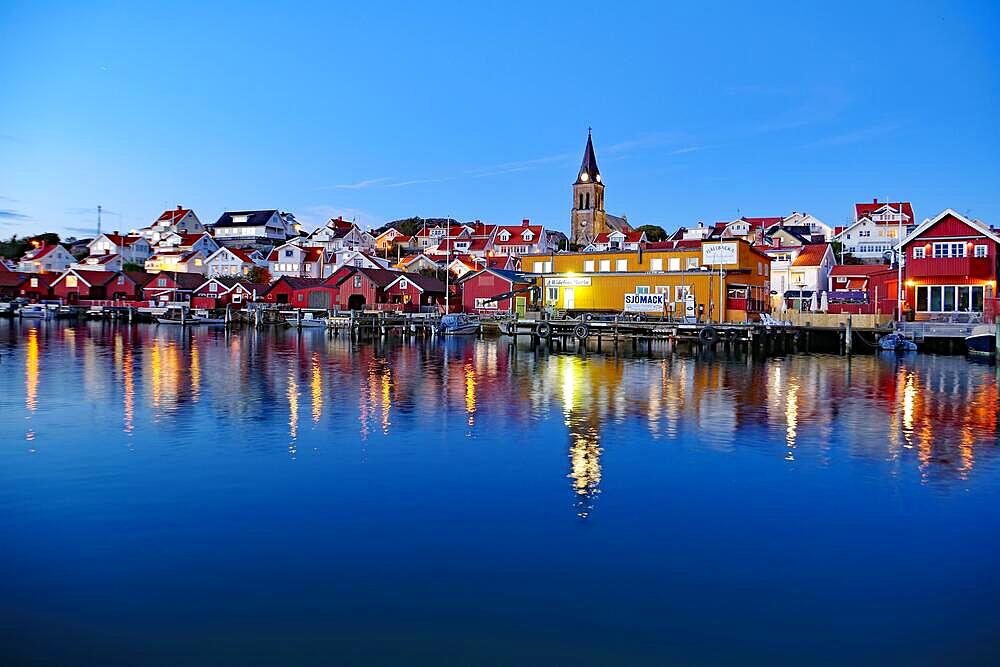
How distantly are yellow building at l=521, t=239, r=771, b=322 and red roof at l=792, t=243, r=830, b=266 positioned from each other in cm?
1941

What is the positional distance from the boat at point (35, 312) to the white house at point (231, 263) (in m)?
26.3

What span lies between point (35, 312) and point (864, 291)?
3310 inches

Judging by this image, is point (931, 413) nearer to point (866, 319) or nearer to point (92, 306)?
point (866, 319)

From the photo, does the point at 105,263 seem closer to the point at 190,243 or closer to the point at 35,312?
the point at 190,243

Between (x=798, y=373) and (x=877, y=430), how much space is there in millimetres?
15167

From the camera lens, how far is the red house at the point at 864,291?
2260 inches

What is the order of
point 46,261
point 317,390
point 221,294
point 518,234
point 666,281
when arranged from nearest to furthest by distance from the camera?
point 317,390, point 666,281, point 221,294, point 46,261, point 518,234

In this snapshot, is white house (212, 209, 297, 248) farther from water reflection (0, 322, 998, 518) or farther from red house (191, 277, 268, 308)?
water reflection (0, 322, 998, 518)

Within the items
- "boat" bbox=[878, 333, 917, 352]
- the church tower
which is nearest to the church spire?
the church tower

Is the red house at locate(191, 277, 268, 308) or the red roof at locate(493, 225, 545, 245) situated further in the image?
the red roof at locate(493, 225, 545, 245)

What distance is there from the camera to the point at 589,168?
408 ft

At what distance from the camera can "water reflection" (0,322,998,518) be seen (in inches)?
750

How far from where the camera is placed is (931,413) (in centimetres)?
2439

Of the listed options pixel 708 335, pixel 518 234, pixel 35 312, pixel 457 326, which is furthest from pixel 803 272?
pixel 35 312
